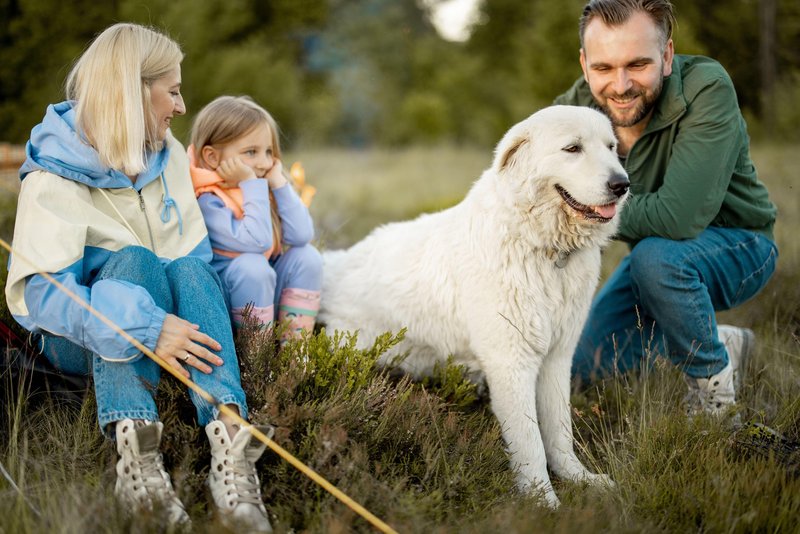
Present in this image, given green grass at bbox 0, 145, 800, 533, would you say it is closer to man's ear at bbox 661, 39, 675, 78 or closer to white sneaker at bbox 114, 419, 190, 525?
white sneaker at bbox 114, 419, 190, 525

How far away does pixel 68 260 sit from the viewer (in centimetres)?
248

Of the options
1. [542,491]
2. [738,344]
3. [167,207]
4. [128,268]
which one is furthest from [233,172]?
[738,344]

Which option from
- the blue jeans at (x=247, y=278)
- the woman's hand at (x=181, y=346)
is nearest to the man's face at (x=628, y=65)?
the blue jeans at (x=247, y=278)

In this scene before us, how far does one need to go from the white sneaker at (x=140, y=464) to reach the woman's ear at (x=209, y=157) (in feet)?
5.40

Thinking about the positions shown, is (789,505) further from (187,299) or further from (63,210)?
(63,210)

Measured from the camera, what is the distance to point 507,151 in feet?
10.0

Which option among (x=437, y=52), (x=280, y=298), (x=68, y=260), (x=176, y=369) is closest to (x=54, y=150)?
(x=68, y=260)

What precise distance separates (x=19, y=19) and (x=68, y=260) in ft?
34.2

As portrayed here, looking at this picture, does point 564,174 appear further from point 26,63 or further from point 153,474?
point 26,63

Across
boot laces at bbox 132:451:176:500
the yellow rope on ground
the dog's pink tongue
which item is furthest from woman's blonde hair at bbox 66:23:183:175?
the dog's pink tongue

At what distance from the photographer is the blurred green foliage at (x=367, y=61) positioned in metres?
11.3

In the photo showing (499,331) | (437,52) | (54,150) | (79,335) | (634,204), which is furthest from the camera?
(437,52)

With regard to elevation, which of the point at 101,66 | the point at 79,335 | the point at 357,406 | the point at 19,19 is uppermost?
the point at 19,19

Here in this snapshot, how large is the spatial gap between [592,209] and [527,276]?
0.44 metres
